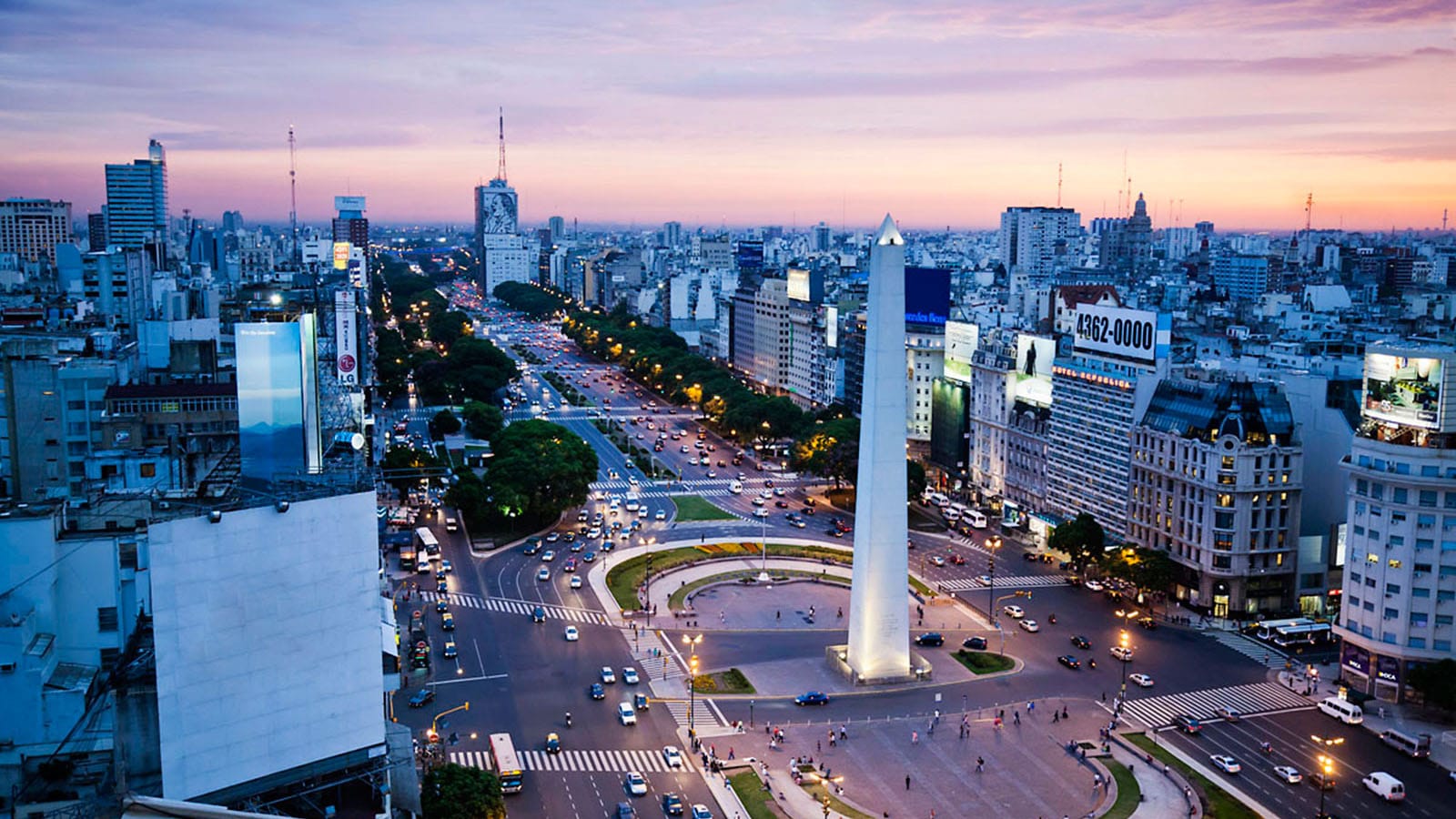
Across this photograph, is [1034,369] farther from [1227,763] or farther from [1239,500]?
[1227,763]

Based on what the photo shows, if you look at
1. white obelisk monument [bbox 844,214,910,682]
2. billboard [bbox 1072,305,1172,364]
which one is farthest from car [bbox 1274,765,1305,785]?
billboard [bbox 1072,305,1172,364]

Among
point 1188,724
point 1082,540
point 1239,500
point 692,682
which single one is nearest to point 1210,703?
point 1188,724

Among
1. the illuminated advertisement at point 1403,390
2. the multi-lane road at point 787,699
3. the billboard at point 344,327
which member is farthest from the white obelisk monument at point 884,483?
the billboard at point 344,327

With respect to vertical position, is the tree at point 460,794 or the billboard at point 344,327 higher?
the billboard at point 344,327

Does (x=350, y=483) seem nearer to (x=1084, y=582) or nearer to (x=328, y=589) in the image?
(x=328, y=589)

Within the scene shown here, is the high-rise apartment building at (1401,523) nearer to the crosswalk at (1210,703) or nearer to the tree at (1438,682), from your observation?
the tree at (1438,682)

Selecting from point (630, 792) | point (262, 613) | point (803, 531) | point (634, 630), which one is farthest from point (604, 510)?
point (262, 613)
